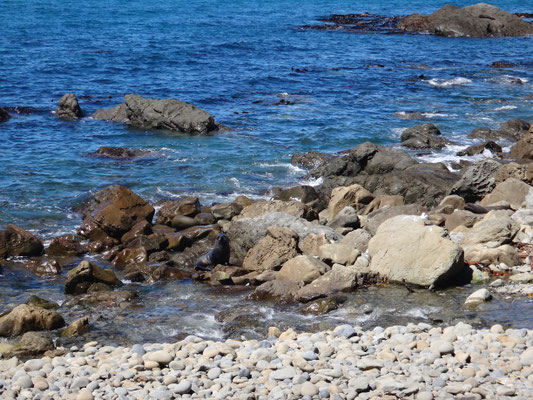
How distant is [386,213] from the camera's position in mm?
16609

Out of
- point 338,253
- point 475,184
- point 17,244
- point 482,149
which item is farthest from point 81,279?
point 482,149

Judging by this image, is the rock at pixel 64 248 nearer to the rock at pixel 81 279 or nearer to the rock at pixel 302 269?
the rock at pixel 81 279

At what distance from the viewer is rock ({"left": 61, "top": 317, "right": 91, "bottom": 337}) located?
12.3m

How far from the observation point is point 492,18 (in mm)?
58562

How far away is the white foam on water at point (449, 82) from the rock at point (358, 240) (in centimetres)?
2473

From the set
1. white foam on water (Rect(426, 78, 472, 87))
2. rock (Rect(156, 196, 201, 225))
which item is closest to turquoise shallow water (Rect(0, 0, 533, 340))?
white foam on water (Rect(426, 78, 472, 87))

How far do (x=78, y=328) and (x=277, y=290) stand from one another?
3789 mm

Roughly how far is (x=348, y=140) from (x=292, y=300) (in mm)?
14596

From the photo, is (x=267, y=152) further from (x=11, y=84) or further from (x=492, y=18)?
(x=492, y=18)

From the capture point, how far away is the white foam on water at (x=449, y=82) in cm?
3831

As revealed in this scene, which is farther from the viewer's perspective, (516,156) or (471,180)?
(516,156)

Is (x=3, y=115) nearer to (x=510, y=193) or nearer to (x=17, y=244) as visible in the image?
(x=17, y=244)

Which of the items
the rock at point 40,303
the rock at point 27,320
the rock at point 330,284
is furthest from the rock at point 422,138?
the rock at point 27,320

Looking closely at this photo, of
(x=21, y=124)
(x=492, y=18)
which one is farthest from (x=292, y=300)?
(x=492, y=18)
